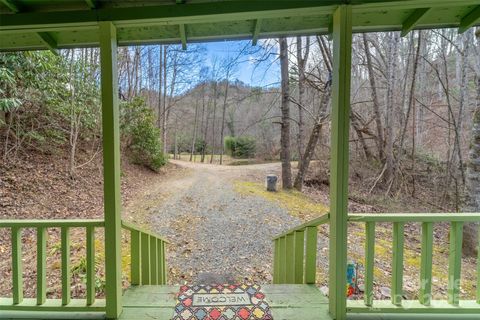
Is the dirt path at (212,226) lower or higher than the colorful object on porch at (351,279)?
lower

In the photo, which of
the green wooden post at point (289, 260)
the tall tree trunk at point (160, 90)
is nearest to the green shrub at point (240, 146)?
the tall tree trunk at point (160, 90)

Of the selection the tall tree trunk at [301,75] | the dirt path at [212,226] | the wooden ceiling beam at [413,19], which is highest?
the tall tree trunk at [301,75]

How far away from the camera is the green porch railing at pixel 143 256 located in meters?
2.23

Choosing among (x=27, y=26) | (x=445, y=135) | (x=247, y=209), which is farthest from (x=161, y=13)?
(x=445, y=135)

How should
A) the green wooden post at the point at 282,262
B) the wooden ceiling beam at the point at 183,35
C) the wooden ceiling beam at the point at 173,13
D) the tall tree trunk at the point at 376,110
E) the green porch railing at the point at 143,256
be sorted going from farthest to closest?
the tall tree trunk at the point at 376,110, the green wooden post at the point at 282,262, the green porch railing at the point at 143,256, the wooden ceiling beam at the point at 183,35, the wooden ceiling beam at the point at 173,13

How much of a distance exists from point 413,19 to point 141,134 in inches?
338

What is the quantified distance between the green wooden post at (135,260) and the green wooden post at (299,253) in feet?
4.59

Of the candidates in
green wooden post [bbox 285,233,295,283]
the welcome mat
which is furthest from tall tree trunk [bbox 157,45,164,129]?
the welcome mat

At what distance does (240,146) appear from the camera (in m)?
15.6

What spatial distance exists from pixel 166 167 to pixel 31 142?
18.6ft

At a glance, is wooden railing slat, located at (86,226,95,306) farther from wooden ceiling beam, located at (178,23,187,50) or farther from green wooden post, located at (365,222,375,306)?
green wooden post, located at (365,222,375,306)

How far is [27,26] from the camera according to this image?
1723 millimetres

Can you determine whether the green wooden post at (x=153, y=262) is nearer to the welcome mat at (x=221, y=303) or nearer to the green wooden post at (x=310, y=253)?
the welcome mat at (x=221, y=303)

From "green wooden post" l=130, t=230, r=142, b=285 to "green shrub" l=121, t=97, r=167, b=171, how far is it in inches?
276
